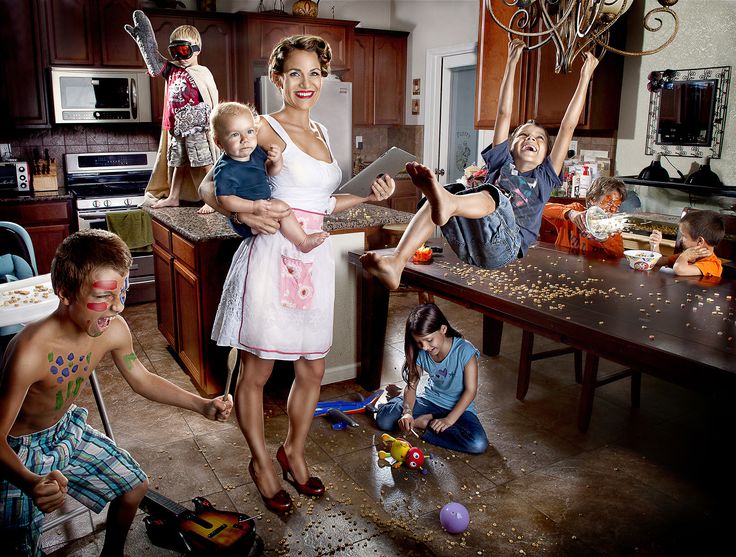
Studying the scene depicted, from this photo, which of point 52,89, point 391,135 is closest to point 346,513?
point 52,89

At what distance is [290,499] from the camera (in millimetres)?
2367

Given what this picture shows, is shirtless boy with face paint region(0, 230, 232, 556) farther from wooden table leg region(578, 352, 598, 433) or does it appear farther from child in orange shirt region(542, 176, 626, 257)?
child in orange shirt region(542, 176, 626, 257)

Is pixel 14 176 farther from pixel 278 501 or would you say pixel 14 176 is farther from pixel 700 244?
pixel 700 244

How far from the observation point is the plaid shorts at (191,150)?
3395 mm

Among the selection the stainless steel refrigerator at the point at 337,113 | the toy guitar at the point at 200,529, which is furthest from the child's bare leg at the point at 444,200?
the stainless steel refrigerator at the point at 337,113

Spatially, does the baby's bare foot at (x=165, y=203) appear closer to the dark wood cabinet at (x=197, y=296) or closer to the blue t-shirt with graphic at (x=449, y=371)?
the dark wood cabinet at (x=197, y=296)

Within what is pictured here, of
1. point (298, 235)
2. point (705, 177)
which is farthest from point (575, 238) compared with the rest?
point (298, 235)

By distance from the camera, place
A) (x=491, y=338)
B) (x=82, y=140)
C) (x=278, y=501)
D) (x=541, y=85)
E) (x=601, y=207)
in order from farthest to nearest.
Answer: (x=82, y=140) → (x=541, y=85) → (x=491, y=338) → (x=601, y=207) → (x=278, y=501)

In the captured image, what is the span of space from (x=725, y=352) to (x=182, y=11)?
5102 mm

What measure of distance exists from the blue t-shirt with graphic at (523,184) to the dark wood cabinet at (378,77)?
4874mm

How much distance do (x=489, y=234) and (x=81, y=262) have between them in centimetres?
106

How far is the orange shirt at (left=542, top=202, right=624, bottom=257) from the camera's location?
3.17 metres

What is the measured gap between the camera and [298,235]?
2141mm

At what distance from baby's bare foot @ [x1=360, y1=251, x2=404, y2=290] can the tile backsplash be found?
435cm
